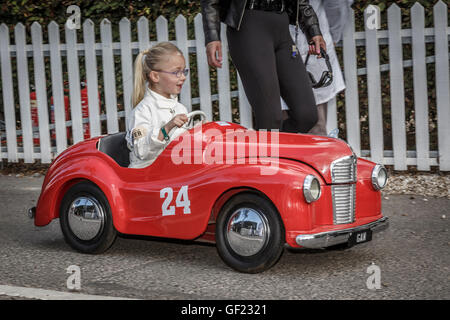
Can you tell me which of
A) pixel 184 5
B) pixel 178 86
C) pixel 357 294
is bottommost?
pixel 357 294

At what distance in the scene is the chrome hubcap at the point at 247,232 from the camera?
11.9 ft

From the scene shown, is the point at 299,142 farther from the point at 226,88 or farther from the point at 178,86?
the point at 226,88

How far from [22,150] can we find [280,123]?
445 centimetres

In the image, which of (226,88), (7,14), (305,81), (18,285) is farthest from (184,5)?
(18,285)

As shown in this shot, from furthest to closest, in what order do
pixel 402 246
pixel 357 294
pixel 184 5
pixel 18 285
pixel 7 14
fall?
pixel 7 14, pixel 184 5, pixel 402 246, pixel 18 285, pixel 357 294

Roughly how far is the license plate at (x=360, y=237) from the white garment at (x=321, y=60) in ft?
6.72

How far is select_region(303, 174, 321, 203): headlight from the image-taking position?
3.54 m

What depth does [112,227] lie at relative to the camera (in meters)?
4.20

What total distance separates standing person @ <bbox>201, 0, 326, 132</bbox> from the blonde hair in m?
0.32

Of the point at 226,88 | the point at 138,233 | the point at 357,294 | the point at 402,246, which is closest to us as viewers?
the point at 357,294

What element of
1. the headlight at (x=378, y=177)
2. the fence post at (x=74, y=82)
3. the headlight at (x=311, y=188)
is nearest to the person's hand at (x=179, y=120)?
the headlight at (x=311, y=188)

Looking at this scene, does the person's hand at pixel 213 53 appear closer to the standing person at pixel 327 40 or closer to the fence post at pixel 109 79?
the standing person at pixel 327 40

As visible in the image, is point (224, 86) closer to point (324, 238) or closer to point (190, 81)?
point (190, 81)

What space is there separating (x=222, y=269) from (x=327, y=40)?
2853 mm
